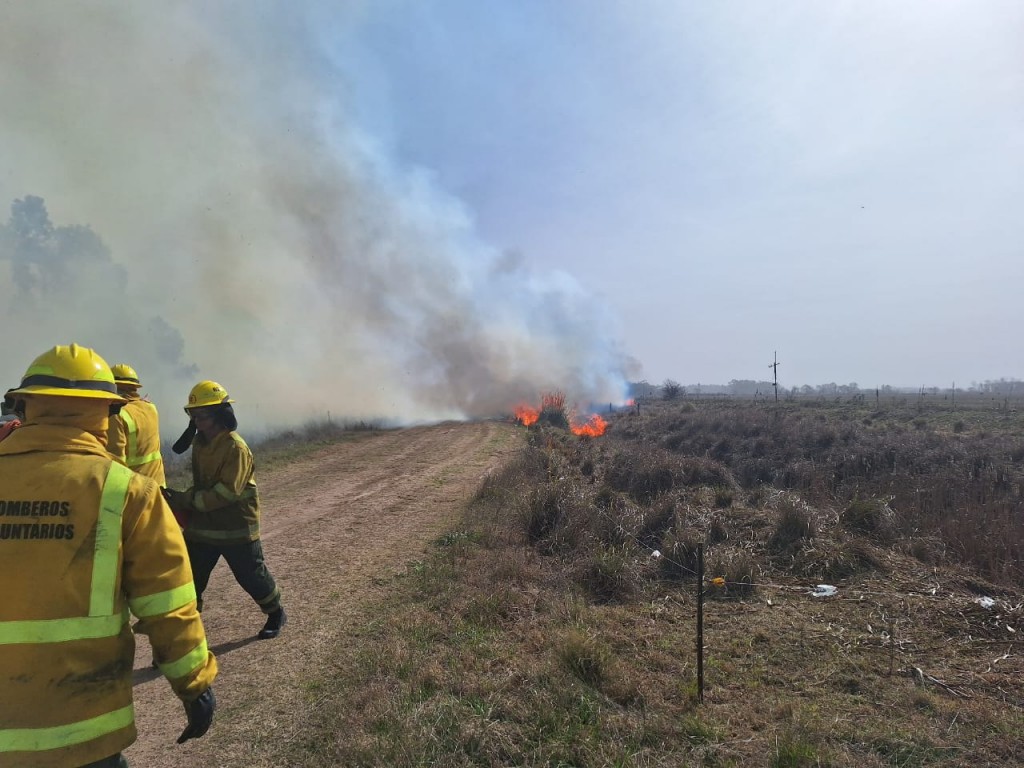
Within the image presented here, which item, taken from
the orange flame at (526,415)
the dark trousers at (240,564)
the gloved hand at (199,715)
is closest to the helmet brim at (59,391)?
the gloved hand at (199,715)

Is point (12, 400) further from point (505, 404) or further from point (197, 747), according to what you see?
point (505, 404)

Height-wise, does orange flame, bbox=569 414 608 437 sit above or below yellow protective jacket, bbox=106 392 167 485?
below

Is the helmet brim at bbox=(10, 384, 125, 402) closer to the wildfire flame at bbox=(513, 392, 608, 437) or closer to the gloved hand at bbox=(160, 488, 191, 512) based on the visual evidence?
the gloved hand at bbox=(160, 488, 191, 512)

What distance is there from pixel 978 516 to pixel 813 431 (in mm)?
9848

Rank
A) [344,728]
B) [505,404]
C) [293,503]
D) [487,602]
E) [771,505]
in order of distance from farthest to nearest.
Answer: [505,404] → [293,503] → [771,505] → [487,602] → [344,728]

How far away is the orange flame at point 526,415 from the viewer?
91.7 feet

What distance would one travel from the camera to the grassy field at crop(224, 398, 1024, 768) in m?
3.48

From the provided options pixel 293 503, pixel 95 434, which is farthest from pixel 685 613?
pixel 293 503

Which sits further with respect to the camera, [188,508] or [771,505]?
[771,505]

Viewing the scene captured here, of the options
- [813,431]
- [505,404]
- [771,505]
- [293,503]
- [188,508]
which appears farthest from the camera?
[505,404]

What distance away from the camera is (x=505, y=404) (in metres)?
35.2

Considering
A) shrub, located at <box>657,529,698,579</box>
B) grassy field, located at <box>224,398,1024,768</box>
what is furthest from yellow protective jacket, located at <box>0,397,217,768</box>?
shrub, located at <box>657,529,698,579</box>

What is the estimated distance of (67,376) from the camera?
2.14m

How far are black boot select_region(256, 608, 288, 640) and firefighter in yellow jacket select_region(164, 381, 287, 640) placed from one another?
388 mm
